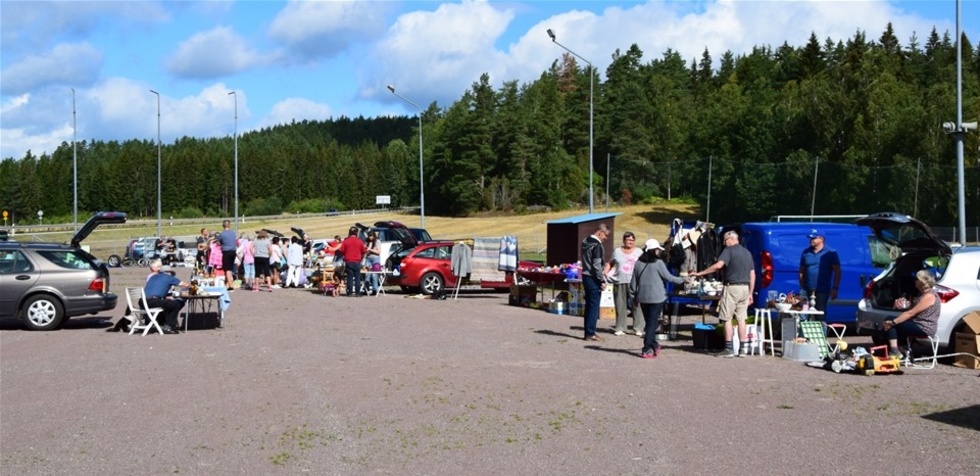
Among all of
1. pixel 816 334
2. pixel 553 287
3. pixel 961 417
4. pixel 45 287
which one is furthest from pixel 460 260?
pixel 961 417

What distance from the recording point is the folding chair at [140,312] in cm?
1725

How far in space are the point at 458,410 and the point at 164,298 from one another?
31.0 ft

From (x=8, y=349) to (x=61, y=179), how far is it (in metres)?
136

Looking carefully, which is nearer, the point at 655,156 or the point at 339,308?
the point at 339,308

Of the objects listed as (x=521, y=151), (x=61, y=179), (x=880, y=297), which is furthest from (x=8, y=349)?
(x=61, y=179)

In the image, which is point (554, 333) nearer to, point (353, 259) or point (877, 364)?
point (877, 364)

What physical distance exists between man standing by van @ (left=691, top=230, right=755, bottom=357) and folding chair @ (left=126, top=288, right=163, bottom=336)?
9780 millimetres

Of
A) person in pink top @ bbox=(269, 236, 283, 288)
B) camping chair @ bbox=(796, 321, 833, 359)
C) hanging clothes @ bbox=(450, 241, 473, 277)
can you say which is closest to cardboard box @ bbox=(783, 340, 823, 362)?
camping chair @ bbox=(796, 321, 833, 359)

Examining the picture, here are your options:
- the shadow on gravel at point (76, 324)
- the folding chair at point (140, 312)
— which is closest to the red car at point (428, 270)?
the shadow on gravel at point (76, 324)

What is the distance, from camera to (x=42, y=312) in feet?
59.0

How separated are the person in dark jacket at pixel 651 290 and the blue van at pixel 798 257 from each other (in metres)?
2.63

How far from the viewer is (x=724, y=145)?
77500 mm

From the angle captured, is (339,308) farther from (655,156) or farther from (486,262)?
(655,156)

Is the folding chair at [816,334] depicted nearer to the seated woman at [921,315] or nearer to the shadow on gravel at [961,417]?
the seated woman at [921,315]
